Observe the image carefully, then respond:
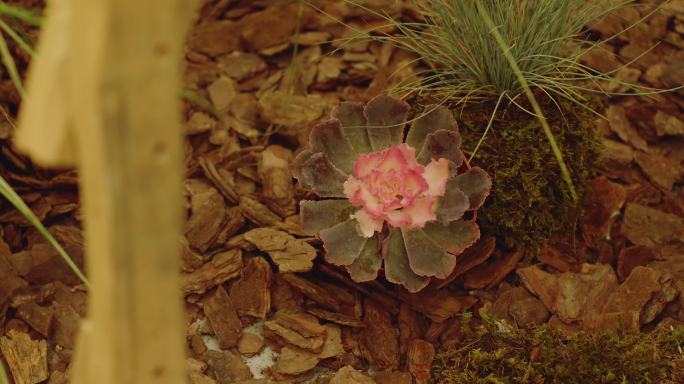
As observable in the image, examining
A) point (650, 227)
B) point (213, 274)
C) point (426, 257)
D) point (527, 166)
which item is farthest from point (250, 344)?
point (650, 227)

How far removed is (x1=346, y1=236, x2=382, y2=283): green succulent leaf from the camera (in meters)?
1.47

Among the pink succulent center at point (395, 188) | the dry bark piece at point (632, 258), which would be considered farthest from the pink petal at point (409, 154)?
the dry bark piece at point (632, 258)

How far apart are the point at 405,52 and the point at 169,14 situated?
1.31 metres

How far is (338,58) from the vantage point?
6.63 feet

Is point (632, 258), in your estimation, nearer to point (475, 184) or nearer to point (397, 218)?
point (475, 184)

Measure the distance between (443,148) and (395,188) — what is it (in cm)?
14

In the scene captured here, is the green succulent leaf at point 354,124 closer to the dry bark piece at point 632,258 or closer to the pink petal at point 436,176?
the pink petal at point 436,176

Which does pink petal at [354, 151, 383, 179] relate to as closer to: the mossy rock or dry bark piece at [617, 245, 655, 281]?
the mossy rock

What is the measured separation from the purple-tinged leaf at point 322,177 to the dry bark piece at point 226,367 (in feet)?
1.11

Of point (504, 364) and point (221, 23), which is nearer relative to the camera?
point (504, 364)

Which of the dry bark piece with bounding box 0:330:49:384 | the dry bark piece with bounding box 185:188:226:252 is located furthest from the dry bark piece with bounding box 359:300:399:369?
the dry bark piece with bounding box 0:330:49:384

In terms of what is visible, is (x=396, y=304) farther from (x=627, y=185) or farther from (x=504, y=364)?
(x=627, y=185)

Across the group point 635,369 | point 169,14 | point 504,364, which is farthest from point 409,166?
point 169,14

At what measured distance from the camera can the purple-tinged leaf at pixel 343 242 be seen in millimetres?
1470
